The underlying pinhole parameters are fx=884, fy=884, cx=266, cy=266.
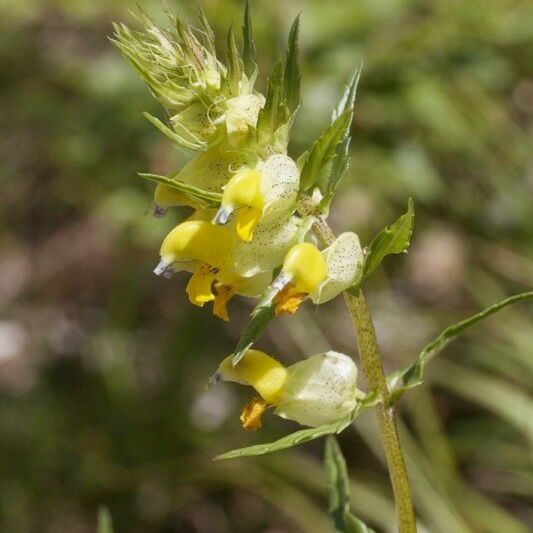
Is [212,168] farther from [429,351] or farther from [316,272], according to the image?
[429,351]

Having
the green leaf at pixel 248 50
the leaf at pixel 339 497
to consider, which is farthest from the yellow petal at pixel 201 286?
the leaf at pixel 339 497

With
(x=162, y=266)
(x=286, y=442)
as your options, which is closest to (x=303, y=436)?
(x=286, y=442)

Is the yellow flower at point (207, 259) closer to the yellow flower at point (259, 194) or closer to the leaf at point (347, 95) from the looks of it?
the yellow flower at point (259, 194)

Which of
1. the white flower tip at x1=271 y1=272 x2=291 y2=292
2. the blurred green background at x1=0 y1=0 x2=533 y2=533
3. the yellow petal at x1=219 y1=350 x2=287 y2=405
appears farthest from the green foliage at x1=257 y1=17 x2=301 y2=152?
the blurred green background at x1=0 y1=0 x2=533 y2=533

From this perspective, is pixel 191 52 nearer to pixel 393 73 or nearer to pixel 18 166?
pixel 393 73

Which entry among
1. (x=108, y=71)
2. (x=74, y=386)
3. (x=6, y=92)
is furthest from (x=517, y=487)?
(x=6, y=92)

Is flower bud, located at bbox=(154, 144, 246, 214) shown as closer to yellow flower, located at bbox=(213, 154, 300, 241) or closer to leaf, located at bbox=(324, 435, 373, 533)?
yellow flower, located at bbox=(213, 154, 300, 241)
